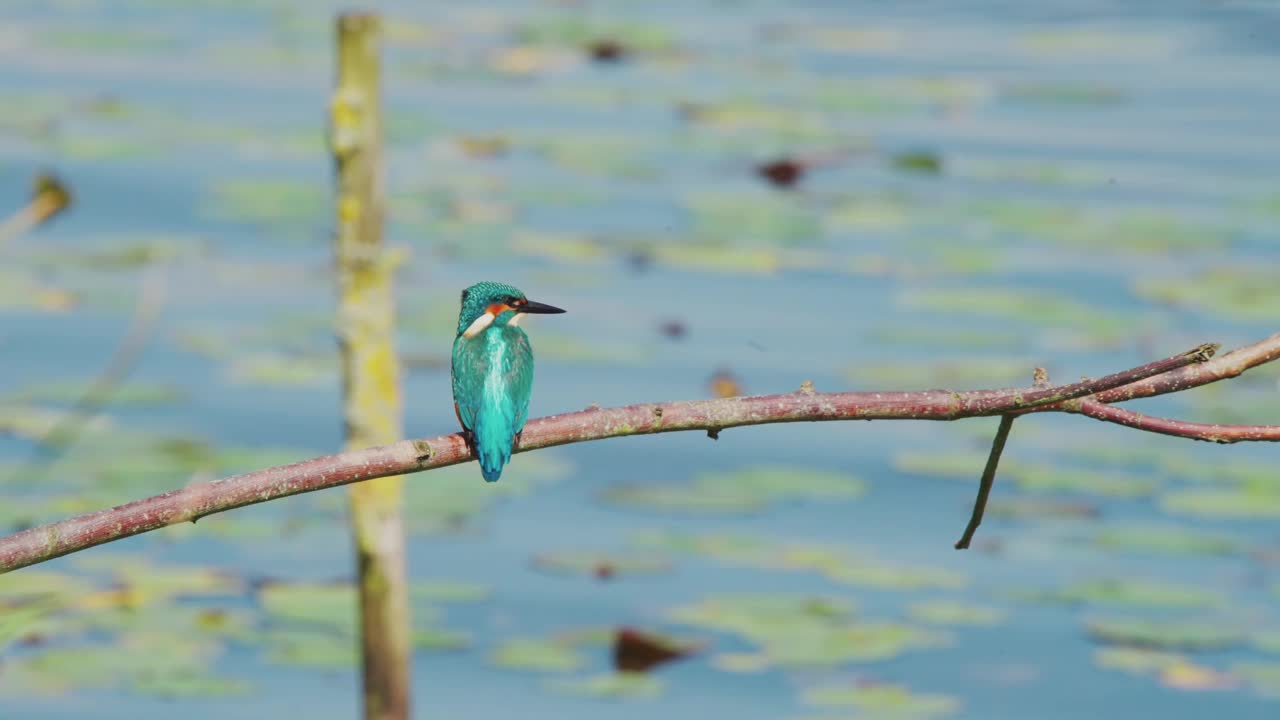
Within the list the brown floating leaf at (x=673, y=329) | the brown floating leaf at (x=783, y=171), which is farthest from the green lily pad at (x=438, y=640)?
the brown floating leaf at (x=783, y=171)

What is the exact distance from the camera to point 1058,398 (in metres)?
1.95

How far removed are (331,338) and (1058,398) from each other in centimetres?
533

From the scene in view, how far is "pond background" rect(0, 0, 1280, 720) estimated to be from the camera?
16.3ft

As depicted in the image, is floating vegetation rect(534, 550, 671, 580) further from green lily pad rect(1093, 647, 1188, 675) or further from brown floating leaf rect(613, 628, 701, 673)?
green lily pad rect(1093, 647, 1188, 675)

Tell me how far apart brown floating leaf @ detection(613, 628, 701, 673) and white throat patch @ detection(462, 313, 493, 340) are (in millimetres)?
2002

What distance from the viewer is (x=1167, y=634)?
5043 millimetres

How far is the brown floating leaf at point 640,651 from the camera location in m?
4.93

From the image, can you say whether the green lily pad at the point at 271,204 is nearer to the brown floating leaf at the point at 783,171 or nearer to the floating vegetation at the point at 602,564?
the brown floating leaf at the point at 783,171

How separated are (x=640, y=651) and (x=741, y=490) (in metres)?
1.01

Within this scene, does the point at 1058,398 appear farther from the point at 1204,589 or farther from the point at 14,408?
the point at 14,408

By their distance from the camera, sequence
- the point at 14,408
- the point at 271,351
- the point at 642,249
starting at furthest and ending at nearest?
the point at 642,249 → the point at 271,351 → the point at 14,408

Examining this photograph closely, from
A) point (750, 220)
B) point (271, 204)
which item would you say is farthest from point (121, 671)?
A: point (750, 220)

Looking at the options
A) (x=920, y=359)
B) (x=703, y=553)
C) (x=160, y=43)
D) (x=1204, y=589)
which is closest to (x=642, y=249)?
(x=920, y=359)

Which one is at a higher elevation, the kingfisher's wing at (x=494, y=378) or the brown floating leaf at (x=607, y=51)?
the brown floating leaf at (x=607, y=51)
